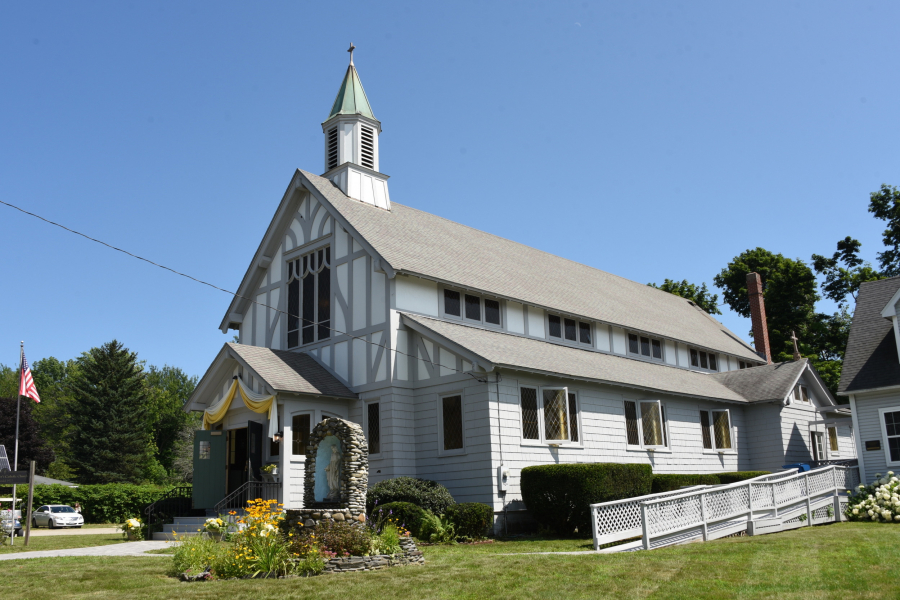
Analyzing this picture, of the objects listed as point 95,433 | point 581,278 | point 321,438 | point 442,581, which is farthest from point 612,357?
point 95,433

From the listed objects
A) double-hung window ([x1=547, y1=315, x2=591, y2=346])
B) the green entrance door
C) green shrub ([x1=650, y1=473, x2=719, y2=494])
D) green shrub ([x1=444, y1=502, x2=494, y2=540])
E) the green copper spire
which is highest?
the green copper spire

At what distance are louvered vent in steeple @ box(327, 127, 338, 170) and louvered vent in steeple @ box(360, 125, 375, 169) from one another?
96 centimetres

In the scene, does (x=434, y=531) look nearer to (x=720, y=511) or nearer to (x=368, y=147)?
(x=720, y=511)

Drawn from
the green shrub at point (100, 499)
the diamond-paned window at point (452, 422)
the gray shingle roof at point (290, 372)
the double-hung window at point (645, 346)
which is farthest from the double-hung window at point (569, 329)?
the green shrub at point (100, 499)

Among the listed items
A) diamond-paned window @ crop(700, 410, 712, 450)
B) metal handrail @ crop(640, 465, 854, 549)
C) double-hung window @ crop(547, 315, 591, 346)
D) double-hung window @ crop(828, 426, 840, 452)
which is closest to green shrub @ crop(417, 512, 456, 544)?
metal handrail @ crop(640, 465, 854, 549)

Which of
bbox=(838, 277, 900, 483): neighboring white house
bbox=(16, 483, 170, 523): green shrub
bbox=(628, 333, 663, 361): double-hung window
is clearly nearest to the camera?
bbox=(838, 277, 900, 483): neighboring white house

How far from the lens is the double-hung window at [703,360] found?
32.5m

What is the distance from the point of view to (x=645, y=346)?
29.8m

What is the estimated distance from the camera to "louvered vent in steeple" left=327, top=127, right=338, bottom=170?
26.8 metres

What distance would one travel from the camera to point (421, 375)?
21375 millimetres

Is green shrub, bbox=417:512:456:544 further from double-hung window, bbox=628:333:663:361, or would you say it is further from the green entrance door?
double-hung window, bbox=628:333:663:361

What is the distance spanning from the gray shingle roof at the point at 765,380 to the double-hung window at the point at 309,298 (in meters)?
16.3

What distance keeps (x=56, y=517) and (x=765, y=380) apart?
3078cm

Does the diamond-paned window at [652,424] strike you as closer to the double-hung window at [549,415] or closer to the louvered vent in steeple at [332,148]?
the double-hung window at [549,415]
